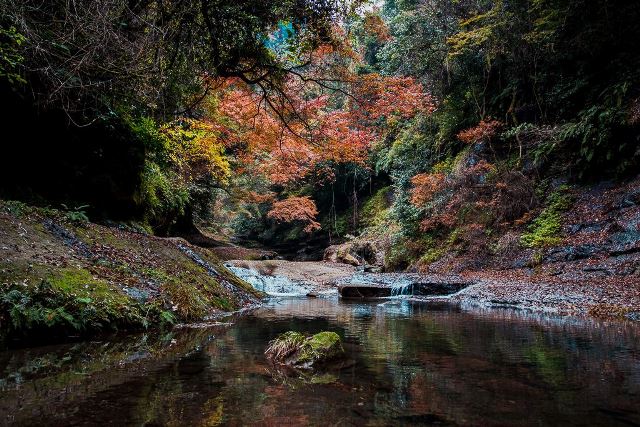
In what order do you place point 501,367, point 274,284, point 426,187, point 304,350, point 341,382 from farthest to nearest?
1. point 426,187
2. point 274,284
3. point 304,350
4. point 501,367
5. point 341,382

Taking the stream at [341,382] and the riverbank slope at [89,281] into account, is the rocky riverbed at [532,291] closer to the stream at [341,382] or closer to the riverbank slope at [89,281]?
the stream at [341,382]

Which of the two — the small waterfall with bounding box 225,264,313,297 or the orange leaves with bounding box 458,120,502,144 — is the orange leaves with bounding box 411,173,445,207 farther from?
the small waterfall with bounding box 225,264,313,297

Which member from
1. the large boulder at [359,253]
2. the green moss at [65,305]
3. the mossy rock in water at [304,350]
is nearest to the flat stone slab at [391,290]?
the green moss at [65,305]

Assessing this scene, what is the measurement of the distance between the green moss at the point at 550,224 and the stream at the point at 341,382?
26.8 feet

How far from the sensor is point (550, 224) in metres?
13.4

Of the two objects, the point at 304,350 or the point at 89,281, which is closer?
the point at 304,350

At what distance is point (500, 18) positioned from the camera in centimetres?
1529

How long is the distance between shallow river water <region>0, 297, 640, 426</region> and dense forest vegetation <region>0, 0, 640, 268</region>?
282 cm

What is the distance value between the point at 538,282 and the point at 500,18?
1006cm

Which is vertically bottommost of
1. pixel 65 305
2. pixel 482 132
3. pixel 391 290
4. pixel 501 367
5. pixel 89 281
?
pixel 501 367

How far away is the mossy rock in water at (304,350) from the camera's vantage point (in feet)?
12.5

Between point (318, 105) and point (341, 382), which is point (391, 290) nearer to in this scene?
point (318, 105)

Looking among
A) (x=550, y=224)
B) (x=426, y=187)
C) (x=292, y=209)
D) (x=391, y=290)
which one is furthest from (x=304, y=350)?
(x=292, y=209)

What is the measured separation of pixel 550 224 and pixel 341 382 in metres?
12.5
